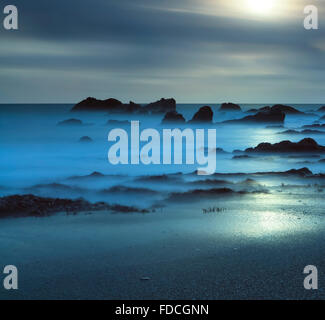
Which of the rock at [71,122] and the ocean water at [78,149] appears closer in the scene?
the ocean water at [78,149]

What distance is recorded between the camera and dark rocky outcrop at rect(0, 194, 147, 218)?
13453mm

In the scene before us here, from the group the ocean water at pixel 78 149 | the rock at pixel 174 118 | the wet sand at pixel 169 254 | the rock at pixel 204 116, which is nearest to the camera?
the wet sand at pixel 169 254

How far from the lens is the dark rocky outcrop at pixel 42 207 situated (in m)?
13.5

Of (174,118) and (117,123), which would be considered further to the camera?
(117,123)

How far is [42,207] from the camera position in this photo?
1387 cm

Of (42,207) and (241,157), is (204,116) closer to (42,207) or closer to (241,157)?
(241,157)

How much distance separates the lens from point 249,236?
10.5 m

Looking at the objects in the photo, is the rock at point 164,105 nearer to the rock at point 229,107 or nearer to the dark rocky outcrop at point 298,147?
the rock at point 229,107

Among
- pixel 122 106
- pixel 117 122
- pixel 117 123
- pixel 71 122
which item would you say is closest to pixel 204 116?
pixel 117 123

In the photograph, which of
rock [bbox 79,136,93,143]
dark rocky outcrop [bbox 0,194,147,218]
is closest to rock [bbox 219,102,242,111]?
rock [bbox 79,136,93,143]

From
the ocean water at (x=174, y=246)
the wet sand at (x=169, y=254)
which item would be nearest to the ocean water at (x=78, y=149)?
the ocean water at (x=174, y=246)

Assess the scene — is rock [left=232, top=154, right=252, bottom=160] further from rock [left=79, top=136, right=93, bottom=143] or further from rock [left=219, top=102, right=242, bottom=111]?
rock [left=219, top=102, right=242, bottom=111]
